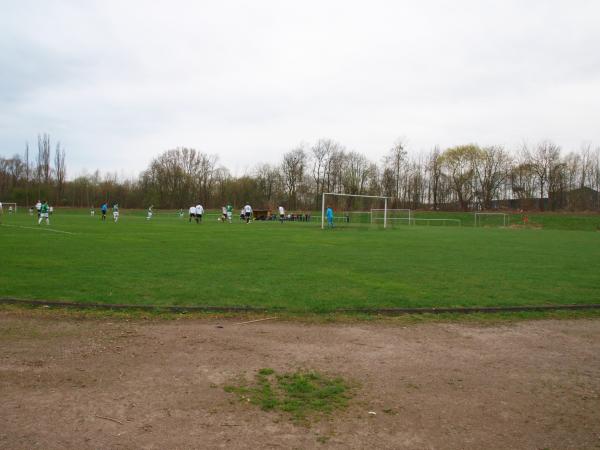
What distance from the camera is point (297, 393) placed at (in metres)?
4.33

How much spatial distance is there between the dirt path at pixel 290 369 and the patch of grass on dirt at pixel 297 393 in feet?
0.44

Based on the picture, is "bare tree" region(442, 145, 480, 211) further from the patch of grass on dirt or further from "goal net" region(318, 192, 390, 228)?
the patch of grass on dirt

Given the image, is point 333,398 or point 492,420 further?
point 333,398

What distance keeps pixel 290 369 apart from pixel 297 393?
685 millimetres

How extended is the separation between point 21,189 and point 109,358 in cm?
9306

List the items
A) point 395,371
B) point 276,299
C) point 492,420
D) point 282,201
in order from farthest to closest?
point 282,201 < point 276,299 < point 395,371 < point 492,420

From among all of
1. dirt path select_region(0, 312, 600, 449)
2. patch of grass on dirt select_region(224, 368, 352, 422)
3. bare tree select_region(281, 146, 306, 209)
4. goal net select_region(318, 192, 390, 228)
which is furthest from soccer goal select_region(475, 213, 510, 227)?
patch of grass on dirt select_region(224, 368, 352, 422)

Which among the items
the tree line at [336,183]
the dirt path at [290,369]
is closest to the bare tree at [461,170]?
the tree line at [336,183]

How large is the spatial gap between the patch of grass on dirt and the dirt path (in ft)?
0.44

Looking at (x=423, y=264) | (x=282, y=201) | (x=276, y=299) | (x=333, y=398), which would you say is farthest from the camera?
(x=282, y=201)

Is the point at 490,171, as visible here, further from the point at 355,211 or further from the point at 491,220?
the point at 355,211

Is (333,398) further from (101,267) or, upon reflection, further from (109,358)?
(101,267)

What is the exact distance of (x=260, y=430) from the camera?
3.62 meters

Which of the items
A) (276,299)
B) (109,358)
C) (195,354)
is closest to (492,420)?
(195,354)
